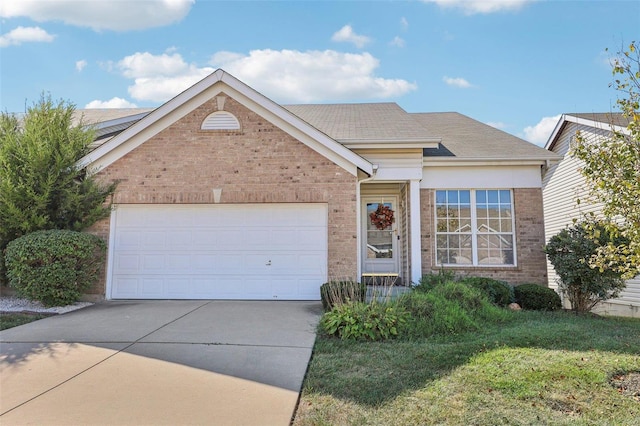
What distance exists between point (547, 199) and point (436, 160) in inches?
381

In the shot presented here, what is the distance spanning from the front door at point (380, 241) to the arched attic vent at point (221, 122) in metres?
5.04

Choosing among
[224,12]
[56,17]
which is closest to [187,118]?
[224,12]

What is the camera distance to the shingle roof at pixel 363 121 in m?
10.6

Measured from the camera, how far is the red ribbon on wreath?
39.8 feet

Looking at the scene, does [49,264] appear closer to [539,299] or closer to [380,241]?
[380,241]

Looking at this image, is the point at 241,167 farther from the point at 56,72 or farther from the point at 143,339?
the point at 56,72

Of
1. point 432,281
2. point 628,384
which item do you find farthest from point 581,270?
point 628,384

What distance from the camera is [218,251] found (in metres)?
9.87

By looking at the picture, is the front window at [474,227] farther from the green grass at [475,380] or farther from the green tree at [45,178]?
the green tree at [45,178]

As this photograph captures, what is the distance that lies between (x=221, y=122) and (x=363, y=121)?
4645 millimetres

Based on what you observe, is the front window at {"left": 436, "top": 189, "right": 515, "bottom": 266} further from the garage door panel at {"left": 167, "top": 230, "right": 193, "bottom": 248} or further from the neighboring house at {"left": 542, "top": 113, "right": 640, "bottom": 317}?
the garage door panel at {"left": 167, "top": 230, "right": 193, "bottom": 248}

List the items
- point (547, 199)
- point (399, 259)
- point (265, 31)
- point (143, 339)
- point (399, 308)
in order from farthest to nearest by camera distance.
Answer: point (547, 199)
point (399, 259)
point (265, 31)
point (399, 308)
point (143, 339)

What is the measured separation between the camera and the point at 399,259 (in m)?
12.2

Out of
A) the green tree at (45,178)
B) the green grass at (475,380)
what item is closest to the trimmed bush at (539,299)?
the green grass at (475,380)
